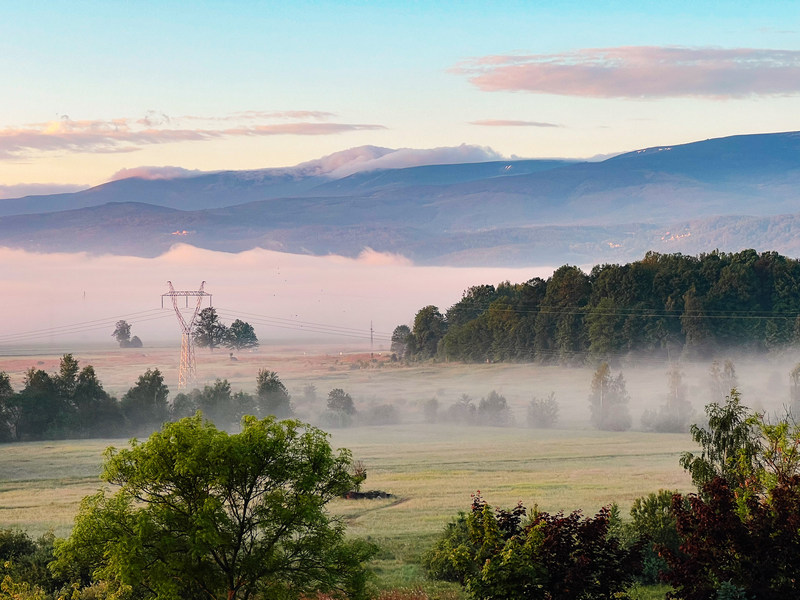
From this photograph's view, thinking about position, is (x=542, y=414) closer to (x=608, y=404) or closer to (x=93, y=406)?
(x=608, y=404)

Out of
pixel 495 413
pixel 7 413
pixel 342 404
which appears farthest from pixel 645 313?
pixel 7 413

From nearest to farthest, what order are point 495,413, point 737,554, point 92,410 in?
point 737,554 → point 92,410 → point 495,413

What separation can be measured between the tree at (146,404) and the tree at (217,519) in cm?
9462

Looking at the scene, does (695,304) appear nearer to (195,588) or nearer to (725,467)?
(725,467)

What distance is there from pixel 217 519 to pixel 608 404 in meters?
112

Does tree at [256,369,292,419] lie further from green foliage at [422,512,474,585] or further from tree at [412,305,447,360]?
green foliage at [422,512,474,585]

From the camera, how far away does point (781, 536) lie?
32750 mm

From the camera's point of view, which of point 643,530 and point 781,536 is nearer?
point 781,536

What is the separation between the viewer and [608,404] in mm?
139000

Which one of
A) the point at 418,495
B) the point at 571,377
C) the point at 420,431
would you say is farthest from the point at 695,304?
the point at 418,495

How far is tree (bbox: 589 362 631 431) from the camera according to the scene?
5374 inches

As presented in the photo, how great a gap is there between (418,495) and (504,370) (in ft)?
329

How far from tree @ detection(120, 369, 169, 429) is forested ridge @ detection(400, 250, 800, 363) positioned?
67.0 metres

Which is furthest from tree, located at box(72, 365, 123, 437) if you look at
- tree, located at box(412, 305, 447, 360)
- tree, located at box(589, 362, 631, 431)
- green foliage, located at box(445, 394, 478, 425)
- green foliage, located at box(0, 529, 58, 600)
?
green foliage, located at box(0, 529, 58, 600)
